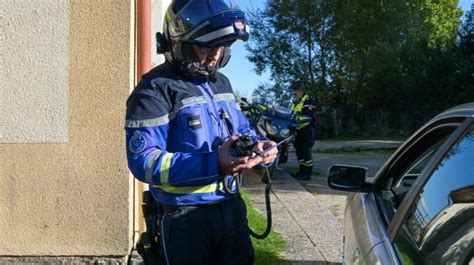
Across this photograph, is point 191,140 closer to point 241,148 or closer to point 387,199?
point 241,148

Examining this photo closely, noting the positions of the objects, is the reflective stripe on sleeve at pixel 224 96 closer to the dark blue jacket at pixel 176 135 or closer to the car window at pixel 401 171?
the dark blue jacket at pixel 176 135

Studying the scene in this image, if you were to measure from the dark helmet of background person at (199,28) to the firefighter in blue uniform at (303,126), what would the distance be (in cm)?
762

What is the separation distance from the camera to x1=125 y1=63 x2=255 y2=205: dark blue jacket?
2357 millimetres

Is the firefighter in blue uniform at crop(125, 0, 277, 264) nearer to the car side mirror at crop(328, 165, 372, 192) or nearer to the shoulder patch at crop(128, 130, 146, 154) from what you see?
the shoulder patch at crop(128, 130, 146, 154)

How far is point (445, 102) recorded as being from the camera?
85.7 feet

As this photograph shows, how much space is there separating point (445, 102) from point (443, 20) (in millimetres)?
9654

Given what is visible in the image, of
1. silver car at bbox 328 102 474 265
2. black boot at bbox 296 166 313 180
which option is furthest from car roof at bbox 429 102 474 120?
black boot at bbox 296 166 313 180

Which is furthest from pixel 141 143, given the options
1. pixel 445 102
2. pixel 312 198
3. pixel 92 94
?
pixel 445 102

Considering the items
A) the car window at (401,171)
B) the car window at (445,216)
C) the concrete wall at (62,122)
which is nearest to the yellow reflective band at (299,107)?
the concrete wall at (62,122)

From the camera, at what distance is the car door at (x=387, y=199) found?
2.50 m

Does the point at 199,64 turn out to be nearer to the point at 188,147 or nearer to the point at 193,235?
the point at 188,147

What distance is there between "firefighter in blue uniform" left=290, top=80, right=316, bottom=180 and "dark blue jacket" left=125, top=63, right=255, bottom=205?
7.57m

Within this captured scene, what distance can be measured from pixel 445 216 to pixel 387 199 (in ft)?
3.57

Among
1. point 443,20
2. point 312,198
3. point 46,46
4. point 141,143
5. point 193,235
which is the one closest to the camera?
point 141,143
